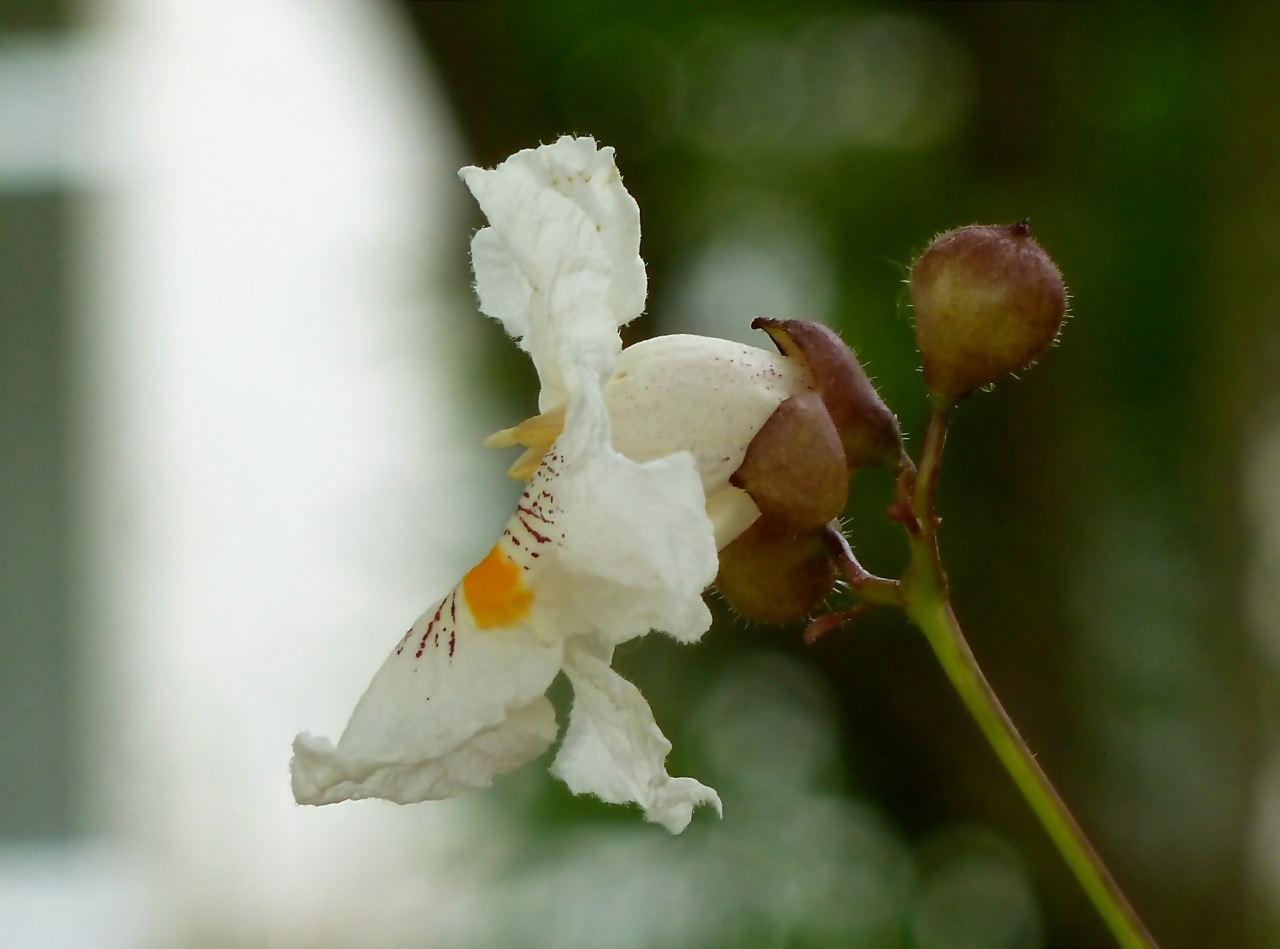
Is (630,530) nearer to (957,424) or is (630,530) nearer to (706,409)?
(706,409)

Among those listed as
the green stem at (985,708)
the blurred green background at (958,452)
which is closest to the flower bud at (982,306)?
the green stem at (985,708)

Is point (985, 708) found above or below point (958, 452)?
above

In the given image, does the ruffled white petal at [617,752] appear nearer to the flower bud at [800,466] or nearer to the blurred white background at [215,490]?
the flower bud at [800,466]

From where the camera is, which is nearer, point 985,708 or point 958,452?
point 985,708

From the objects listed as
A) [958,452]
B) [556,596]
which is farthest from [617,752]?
[958,452]
